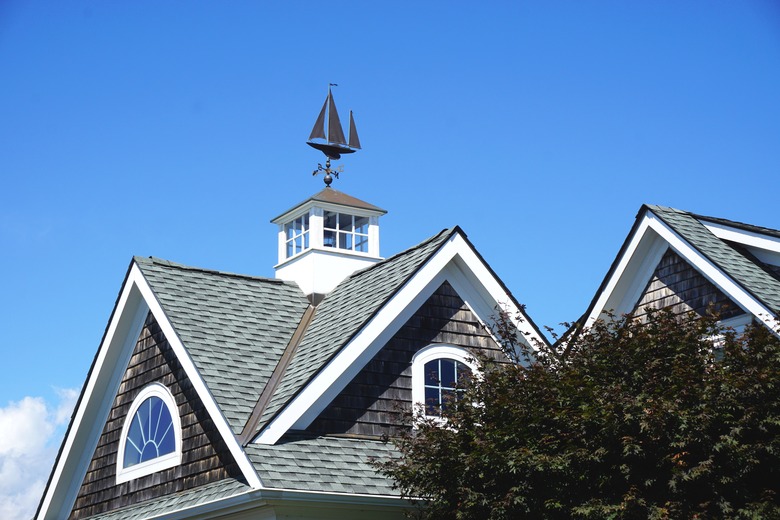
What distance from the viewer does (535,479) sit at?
12508 mm

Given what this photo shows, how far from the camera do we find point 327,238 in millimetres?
21844

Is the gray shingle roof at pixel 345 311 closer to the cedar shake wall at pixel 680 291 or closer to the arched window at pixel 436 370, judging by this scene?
the arched window at pixel 436 370

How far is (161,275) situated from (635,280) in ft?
25.4

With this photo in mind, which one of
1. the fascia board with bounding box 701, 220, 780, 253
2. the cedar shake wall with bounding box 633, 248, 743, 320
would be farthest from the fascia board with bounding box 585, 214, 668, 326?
the fascia board with bounding box 701, 220, 780, 253

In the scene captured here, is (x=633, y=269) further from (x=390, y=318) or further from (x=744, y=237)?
(x=390, y=318)

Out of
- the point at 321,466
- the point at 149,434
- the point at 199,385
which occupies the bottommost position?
the point at 321,466

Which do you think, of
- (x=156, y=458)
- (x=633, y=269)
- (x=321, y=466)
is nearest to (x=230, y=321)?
(x=156, y=458)

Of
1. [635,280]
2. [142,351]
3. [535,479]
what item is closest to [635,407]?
[535,479]

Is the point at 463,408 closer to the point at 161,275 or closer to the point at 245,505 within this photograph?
the point at 245,505

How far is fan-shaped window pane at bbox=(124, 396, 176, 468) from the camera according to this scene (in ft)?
58.1

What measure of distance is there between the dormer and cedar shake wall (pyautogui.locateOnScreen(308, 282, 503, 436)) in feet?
11.4

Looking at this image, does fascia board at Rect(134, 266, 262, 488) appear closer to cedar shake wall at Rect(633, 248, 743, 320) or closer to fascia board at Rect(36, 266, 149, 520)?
fascia board at Rect(36, 266, 149, 520)

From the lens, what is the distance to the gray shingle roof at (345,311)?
16375 mm

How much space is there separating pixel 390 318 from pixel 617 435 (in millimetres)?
5719
